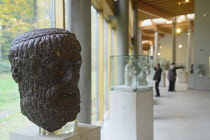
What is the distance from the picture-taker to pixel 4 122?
2355mm

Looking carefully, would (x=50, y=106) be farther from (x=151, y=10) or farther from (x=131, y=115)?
(x=151, y=10)

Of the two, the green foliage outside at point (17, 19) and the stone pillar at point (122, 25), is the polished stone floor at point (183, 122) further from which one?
the green foliage outside at point (17, 19)

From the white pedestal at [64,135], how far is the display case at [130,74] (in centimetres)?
198

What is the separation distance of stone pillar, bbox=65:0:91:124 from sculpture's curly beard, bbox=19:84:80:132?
196cm

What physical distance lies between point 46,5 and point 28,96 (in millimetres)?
2144

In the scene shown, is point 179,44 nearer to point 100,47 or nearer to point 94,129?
point 100,47

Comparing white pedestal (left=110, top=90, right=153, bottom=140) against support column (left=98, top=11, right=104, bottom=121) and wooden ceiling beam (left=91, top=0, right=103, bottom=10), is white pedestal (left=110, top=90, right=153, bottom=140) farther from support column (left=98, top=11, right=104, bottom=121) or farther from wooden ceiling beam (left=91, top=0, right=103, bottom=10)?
wooden ceiling beam (left=91, top=0, right=103, bottom=10)

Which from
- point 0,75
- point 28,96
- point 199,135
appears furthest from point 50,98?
point 199,135

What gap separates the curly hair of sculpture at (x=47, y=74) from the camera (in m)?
1.47

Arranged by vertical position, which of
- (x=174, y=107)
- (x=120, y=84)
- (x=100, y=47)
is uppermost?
(x=100, y=47)

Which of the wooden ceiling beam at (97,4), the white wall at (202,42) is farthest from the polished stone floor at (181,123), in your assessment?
the white wall at (202,42)

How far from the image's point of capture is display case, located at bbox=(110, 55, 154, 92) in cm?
392

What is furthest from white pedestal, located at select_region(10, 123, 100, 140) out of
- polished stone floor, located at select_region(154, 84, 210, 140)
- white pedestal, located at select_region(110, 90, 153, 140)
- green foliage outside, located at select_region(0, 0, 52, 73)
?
polished stone floor, located at select_region(154, 84, 210, 140)

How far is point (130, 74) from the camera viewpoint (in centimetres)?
412
